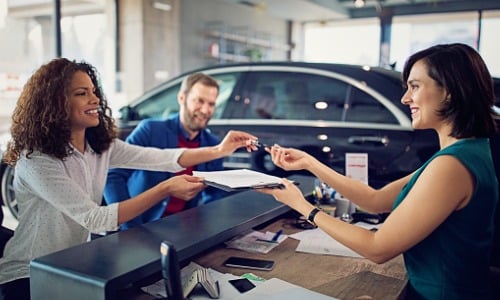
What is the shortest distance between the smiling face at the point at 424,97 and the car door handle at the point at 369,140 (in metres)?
1.56

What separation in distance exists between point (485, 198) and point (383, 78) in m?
1.96

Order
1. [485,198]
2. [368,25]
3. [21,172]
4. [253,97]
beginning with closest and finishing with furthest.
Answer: [485,198], [21,172], [253,97], [368,25]

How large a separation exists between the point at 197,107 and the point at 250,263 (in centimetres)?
142

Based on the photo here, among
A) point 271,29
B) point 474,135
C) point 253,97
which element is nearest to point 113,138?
point 474,135

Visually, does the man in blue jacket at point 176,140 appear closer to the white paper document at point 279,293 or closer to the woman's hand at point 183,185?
the woman's hand at point 183,185

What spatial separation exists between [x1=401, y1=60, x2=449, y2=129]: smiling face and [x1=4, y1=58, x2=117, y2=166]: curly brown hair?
113cm

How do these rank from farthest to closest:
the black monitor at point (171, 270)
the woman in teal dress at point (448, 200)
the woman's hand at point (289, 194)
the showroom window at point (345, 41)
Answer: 1. the showroom window at point (345, 41)
2. the woman's hand at point (289, 194)
3. the woman in teal dress at point (448, 200)
4. the black monitor at point (171, 270)

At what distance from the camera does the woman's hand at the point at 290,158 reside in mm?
1764

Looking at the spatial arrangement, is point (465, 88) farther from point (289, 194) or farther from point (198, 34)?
point (198, 34)

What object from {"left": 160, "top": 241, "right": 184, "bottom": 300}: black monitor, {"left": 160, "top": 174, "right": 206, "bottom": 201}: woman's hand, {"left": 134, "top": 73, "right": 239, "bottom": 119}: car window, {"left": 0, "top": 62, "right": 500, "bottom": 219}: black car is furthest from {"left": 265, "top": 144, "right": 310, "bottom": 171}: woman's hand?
{"left": 134, "top": 73, "right": 239, "bottom": 119}: car window

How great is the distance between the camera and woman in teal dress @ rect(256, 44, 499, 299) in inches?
44.9

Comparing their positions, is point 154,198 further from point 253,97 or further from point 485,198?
point 253,97

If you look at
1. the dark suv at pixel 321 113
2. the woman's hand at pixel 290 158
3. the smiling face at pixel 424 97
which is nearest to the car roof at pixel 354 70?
the dark suv at pixel 321 113

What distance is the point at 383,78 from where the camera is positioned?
Result: 9.96 ft
